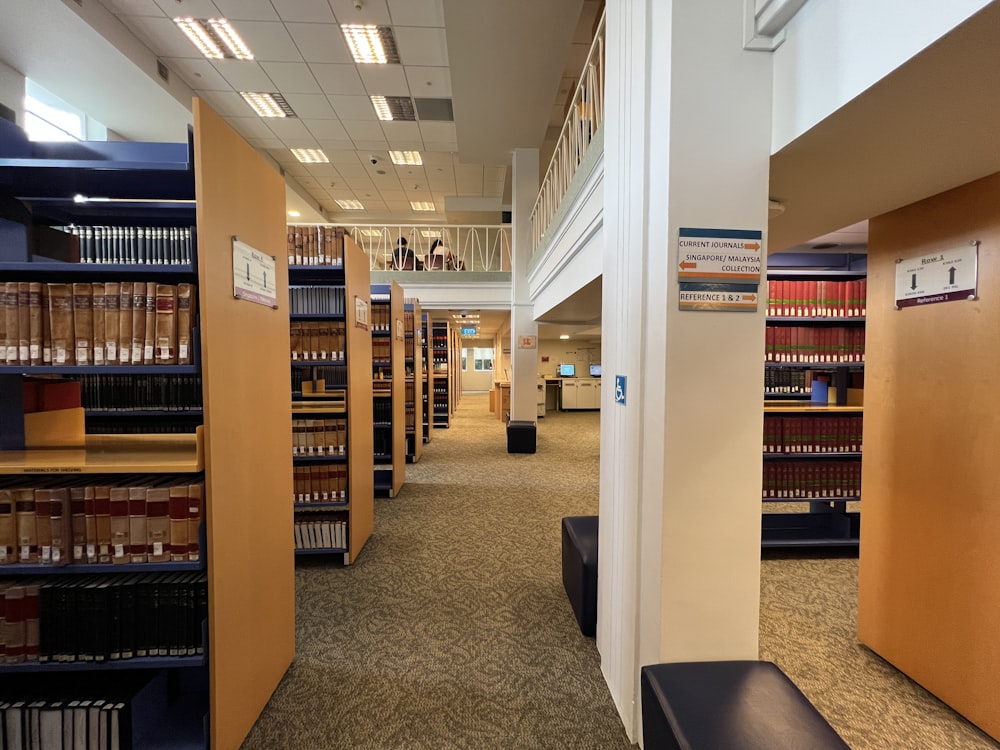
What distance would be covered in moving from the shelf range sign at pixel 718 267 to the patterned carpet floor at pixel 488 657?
5.85 ft

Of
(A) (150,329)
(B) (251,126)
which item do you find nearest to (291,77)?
(B) (251,126)

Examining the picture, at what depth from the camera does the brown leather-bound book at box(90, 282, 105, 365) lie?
68.1 inches

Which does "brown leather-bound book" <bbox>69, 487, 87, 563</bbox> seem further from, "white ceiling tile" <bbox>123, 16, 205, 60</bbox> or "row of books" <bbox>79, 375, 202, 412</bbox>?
"white ceiling tile" <bbox>123, 16, 205, 60</bbox>

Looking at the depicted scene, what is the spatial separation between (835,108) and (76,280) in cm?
295

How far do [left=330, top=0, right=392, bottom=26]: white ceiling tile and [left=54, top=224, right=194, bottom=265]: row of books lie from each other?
158 inches

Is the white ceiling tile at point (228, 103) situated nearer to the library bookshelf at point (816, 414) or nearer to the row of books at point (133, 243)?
the row of books at point (133, 243)

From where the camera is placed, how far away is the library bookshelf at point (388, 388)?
16.4 ft

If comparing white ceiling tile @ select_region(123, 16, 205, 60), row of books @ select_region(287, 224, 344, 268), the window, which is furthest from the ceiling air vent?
the window

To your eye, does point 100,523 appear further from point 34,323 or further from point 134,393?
point 134,393

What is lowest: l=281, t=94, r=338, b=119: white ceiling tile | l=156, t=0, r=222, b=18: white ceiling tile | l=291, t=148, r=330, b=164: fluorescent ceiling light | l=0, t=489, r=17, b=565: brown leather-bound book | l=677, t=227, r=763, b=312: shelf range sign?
l=0, t=489, r=17, b=565: brown leather-bound book

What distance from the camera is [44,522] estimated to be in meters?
1.66

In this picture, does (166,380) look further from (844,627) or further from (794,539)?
(794,539)

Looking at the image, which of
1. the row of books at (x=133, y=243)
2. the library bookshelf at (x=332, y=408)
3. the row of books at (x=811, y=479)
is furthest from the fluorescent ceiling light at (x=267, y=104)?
the row of books at (x=811, y=479)

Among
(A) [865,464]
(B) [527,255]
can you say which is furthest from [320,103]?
(A) [865,464]
